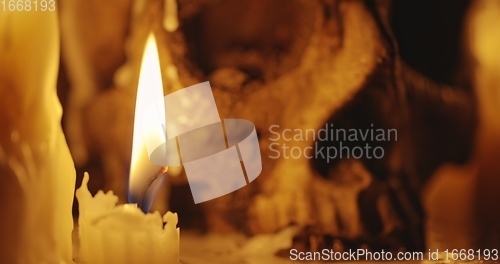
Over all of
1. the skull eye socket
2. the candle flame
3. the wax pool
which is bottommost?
the wax pool

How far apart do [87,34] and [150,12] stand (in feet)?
0.24

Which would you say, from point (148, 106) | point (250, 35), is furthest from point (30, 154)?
point (250, 35)

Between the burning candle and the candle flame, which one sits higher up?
the candle flame

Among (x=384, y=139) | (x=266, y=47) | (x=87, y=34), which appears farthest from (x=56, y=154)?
(x=384, y=139)

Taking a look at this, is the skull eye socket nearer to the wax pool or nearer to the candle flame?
the candle flame

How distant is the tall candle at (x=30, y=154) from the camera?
0.69 meters

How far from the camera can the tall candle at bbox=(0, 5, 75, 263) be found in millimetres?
691

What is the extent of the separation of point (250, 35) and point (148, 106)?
14cm

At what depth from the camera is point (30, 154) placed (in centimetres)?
69

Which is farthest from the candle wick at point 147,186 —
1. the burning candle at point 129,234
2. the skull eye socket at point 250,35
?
the skull eye socket at point 250,35

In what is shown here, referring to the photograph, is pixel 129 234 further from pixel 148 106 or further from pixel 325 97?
pixel 325 97

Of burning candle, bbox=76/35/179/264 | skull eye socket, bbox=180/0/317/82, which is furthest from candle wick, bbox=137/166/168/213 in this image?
skull eye socket, bbox=180/0/317/82

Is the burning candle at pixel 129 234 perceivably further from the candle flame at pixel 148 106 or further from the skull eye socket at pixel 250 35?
the skull eye socket at pixel 250 35

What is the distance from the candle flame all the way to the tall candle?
86 millimetres
